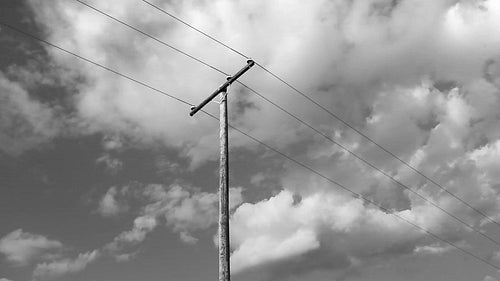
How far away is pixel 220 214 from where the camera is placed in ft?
35.0

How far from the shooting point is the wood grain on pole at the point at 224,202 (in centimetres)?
1002

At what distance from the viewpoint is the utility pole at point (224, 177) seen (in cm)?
1006

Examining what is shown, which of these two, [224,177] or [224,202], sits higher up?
[224,177]

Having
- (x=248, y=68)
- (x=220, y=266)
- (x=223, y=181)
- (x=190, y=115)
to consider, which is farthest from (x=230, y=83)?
(x=220, y=266)

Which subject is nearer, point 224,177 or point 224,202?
point 224,202

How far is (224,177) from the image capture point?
37.0ft

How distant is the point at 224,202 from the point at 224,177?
0.75 meters

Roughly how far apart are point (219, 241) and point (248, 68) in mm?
5549

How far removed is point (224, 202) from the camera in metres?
10.8

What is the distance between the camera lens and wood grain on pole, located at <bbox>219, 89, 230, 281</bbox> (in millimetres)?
10016

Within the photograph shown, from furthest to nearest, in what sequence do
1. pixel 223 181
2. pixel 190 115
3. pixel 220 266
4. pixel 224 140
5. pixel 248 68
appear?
pixel 190 115
pixel 248 68
pixel 224 140
pixel 223 181
pixel 220 266

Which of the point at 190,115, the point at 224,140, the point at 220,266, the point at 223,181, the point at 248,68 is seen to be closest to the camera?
the point at 220,266

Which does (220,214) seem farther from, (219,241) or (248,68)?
(248,68)

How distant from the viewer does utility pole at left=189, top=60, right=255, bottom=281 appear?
33.0ft
